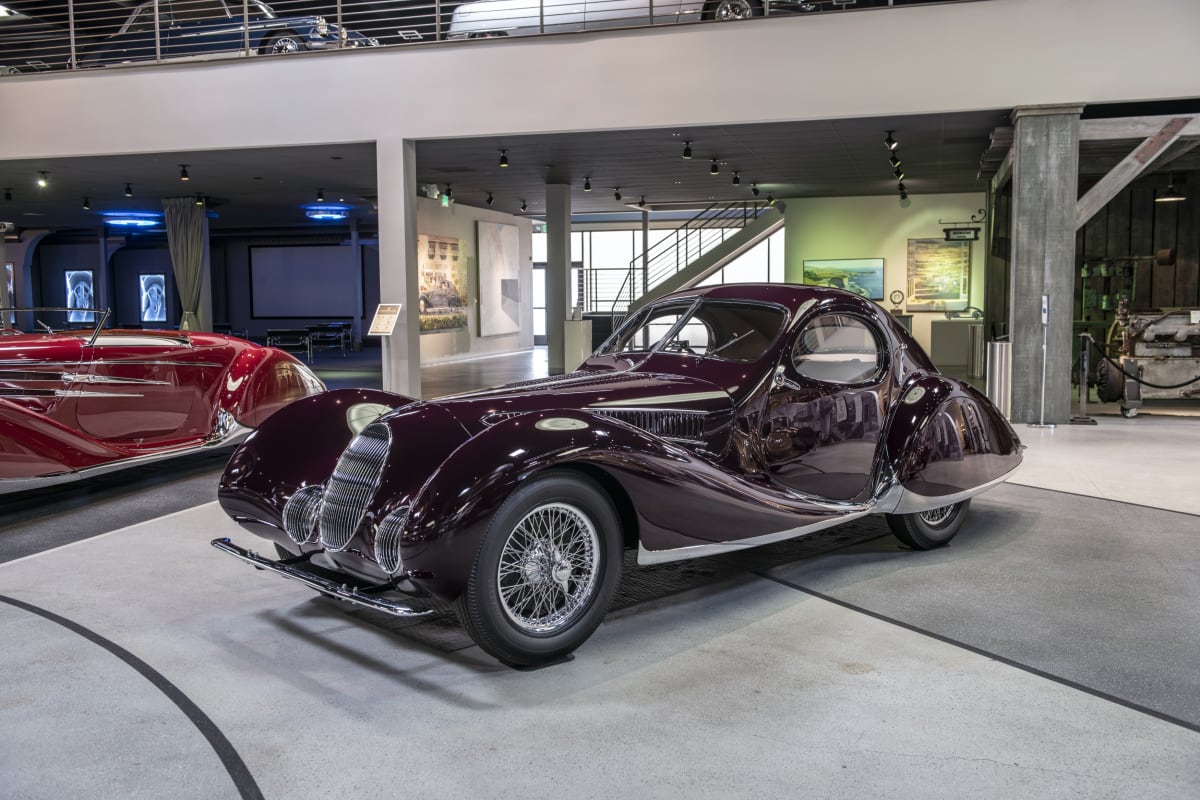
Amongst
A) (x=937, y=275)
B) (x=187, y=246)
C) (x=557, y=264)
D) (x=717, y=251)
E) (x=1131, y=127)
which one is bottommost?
(x=937, y=275)

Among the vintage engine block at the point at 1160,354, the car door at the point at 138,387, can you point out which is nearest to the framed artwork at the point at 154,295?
the car door at the point at 138,387

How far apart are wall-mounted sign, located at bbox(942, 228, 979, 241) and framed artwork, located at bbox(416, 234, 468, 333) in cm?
999

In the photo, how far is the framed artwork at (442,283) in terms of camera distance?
62.7ft

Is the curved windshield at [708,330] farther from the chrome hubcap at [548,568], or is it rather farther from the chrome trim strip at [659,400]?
the chrome hubcap at [548,568]

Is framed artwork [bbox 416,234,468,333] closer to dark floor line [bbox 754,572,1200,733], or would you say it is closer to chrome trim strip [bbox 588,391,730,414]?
chrome trim strip [bbox 588,391,730,414]

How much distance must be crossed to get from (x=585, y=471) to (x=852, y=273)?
616 inches

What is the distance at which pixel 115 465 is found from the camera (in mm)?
6156

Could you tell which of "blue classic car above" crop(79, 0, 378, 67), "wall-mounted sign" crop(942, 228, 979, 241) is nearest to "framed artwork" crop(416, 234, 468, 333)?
"blue classic car above" crop(79, 0, 378, 67)

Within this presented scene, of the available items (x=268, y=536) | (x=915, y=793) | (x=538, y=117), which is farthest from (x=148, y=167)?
(x=915, y=793)

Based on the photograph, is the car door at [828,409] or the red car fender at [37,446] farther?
the red car fender at [37,446]

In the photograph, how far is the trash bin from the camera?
930 cm

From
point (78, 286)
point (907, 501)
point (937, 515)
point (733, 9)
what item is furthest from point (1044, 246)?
point (78, 286)

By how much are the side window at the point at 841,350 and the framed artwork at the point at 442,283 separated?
1463 centimetres

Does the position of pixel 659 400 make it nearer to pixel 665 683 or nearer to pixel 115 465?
pixel 665 683
